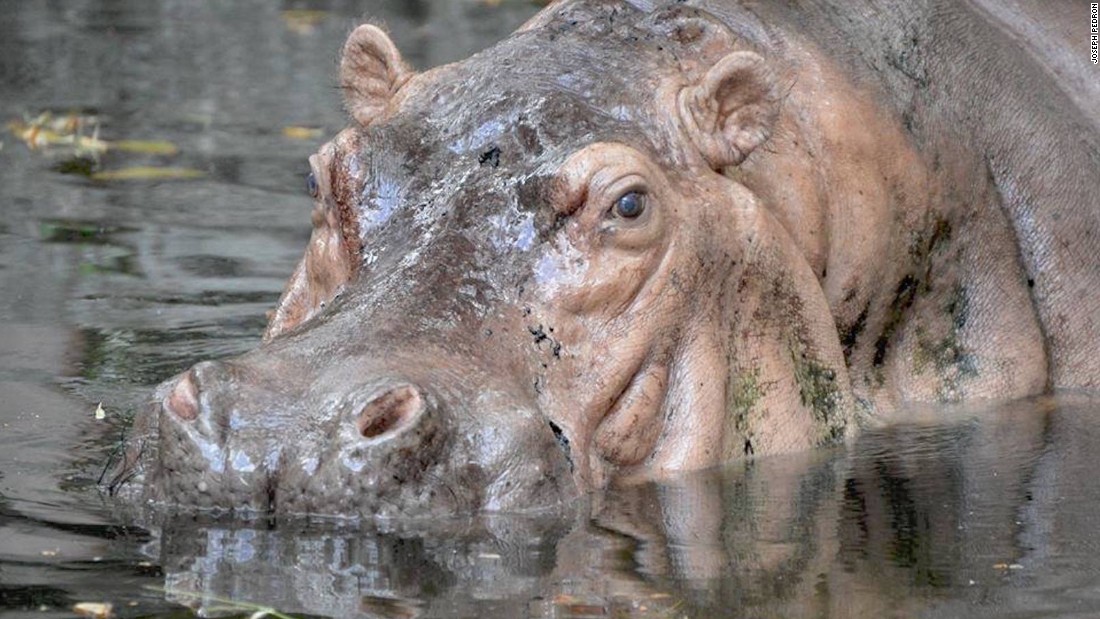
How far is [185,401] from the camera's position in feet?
17.4

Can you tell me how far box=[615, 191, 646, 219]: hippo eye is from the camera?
19.7 feet

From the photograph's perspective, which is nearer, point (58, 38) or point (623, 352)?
point (623, 352)

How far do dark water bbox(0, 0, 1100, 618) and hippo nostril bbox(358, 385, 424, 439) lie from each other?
0.24m

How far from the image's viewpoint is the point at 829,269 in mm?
6871

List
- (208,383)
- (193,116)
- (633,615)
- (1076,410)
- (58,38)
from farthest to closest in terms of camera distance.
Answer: (58,38), (193,116), (1076,410), (208,383), (633,615)

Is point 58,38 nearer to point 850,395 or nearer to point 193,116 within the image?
point 193,116

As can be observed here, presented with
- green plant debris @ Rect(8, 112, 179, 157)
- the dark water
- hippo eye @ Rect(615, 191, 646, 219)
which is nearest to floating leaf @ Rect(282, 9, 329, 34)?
green plant debris @ Rect(8, 112, 179, 157)

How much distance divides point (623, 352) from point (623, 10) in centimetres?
139

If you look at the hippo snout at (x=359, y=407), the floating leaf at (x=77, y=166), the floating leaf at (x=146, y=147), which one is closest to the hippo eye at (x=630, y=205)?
the hippo snout at (x=359, y=407)

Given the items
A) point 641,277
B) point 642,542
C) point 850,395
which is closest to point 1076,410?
point 850,395

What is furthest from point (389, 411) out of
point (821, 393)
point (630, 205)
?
point (821, 393)

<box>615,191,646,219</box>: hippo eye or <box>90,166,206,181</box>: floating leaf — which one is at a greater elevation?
<box>90,166,206,181</box>: floating leaf

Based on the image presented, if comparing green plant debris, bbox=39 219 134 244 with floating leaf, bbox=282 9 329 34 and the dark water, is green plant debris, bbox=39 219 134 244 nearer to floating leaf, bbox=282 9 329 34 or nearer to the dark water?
the dark water

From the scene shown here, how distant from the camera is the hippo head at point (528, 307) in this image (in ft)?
17.4
